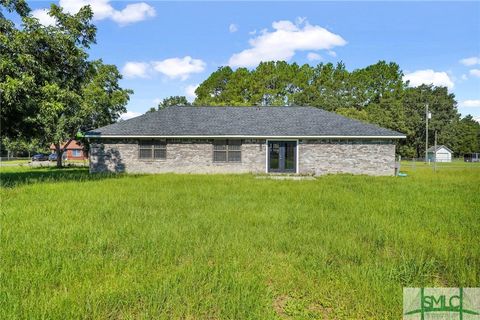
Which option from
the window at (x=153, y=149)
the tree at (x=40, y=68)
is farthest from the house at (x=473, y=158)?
the tree at (x=40, y=68)

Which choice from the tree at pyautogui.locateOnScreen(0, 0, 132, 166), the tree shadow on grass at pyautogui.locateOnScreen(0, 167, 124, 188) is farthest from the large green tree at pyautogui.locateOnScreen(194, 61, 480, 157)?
the tree at pyautogui.locateOnScreen(0, 0, 132, 166)

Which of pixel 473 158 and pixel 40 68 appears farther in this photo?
pixel 473 158

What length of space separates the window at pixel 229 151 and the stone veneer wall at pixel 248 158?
28 centimetres

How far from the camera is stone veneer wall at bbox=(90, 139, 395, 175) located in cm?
1958

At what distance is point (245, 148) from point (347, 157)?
21.7 feet

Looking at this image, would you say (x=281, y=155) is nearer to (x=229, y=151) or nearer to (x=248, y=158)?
(x=248, y=158)

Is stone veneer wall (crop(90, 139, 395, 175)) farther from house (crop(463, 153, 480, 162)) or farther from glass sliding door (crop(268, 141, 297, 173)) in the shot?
house (crop(463, 153, 480, 162))

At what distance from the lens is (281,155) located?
20.5 metres

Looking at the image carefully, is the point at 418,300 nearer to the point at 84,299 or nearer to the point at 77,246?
the point at 84,299

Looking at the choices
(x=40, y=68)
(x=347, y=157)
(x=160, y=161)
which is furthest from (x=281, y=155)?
(x=40, y=68)

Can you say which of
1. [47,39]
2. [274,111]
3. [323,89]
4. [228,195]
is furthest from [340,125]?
[323,89]

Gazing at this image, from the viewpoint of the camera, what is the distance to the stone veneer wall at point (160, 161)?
20.2 m

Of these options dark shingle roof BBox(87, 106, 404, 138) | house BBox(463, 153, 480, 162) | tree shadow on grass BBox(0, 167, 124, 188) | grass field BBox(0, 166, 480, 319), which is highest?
dark shingle roof BBox(87, 106, 404, 138)

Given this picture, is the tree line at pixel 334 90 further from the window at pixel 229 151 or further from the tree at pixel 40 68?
the tree at pixel 40 68
